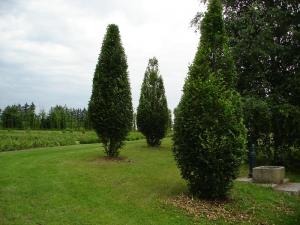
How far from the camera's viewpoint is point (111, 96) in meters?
17.0

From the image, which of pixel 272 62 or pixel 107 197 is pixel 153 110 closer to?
pixel 272 62

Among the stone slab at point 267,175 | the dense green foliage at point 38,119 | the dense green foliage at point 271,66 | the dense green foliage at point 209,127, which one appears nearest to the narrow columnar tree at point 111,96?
the dense green foliage at point 271,66

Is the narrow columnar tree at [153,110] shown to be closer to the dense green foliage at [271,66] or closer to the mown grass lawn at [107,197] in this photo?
the dense green foliage at [271,66]

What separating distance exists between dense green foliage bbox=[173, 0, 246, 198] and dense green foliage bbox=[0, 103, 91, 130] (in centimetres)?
4629

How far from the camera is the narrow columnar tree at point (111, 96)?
16891mm

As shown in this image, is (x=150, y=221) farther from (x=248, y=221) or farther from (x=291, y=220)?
(x=291, y=220)

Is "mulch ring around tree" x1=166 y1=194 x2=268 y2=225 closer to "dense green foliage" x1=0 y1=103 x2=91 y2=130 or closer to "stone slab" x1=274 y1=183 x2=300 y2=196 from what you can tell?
"stone slab" x1=274 y1=183 x2=300 y2=196

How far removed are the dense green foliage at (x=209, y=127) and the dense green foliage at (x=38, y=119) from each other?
4629 cm

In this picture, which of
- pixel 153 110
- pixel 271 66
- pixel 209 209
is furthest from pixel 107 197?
pixel 153 110

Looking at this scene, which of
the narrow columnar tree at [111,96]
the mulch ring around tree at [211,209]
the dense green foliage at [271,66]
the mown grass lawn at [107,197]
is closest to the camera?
the mown grass lawn at [107,197]

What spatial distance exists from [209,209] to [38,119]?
5458 centimetres

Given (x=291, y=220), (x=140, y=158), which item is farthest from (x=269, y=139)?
(x=291, y=220)

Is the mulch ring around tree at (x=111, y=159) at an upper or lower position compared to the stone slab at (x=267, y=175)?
upper

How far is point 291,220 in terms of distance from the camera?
9.33 metres
